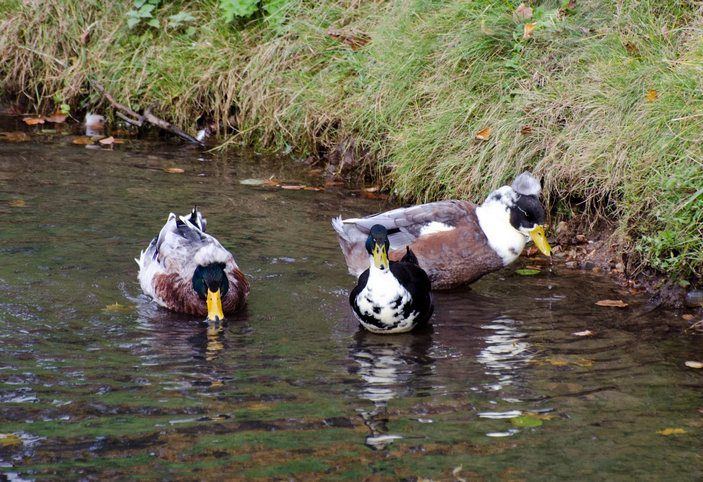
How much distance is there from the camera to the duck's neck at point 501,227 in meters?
5.87

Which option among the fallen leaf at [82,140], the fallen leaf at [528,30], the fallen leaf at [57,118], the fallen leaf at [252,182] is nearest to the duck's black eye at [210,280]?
the fallen leaf at [252,182]

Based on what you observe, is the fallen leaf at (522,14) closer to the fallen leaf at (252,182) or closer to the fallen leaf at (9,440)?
the fallen leaf at (252,182)

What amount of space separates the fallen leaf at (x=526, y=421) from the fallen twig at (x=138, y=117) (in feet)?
17.9

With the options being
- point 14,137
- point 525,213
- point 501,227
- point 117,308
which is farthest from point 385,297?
point 14,137

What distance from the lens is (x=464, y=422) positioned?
396cm

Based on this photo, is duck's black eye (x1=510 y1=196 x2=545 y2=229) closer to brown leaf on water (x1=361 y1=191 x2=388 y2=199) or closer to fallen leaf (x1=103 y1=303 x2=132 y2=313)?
brown leaf on water (x1=361 y1=191 x2=388 y2=199)

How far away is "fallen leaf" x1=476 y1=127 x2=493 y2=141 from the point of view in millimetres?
6801

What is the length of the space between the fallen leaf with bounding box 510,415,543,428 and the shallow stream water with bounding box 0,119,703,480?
0.03 ft

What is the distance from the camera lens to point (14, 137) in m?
8.84

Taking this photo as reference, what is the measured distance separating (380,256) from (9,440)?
2.12m

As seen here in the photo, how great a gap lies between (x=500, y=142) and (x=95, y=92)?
14.2ft

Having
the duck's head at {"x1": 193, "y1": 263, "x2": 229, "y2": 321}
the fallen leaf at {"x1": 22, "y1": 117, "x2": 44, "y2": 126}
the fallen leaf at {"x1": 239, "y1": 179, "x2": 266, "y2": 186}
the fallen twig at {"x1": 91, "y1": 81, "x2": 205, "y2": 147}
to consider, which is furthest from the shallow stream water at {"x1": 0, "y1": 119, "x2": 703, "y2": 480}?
the fallen leaf at {"x1": 22, "y1": 117, "x2": 44, "y2": 126}

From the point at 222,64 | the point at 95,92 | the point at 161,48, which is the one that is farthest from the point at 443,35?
the point at 95,92

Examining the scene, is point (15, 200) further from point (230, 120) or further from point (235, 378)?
point (235, 378)
